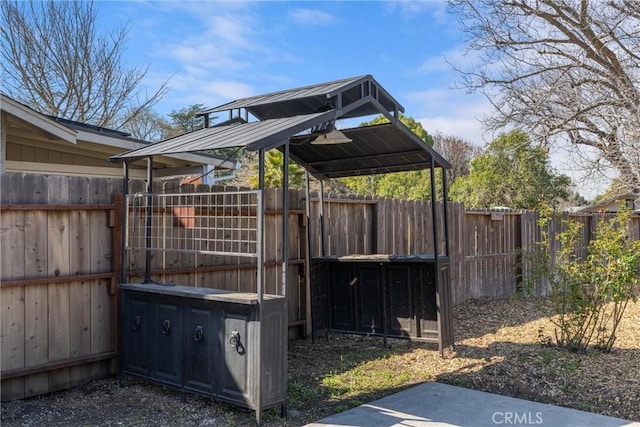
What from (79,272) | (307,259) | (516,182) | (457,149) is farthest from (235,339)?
(457,149)

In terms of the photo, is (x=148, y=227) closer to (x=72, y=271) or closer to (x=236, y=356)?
(x=72, y=271)

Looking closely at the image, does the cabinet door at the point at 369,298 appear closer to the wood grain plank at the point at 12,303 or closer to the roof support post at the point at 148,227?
the roof support post at the point at 148,227

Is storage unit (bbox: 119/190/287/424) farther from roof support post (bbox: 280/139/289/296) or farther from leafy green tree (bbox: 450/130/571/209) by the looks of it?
leafy green tree (bbox: 450/130/571/209)

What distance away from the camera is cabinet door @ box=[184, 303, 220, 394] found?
4219 millimetres

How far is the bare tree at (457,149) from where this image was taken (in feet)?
89.7

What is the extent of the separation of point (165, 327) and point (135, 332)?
42 cm

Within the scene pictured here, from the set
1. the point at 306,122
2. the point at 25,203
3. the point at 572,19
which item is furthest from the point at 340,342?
the point at 572,19

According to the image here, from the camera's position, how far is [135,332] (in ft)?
15.8

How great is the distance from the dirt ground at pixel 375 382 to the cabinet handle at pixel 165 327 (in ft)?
1.77

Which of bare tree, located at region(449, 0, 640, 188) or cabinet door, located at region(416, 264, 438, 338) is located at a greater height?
bare tree, located at region(449, 0, 640, 188)

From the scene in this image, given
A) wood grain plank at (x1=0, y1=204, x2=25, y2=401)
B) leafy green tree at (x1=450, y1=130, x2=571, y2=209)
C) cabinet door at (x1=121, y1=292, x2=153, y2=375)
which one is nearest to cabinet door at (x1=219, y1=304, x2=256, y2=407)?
cabinet door at (x1=121, y1=292, x2=153, y2=375)

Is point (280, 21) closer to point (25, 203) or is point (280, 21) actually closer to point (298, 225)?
point (298, 225)

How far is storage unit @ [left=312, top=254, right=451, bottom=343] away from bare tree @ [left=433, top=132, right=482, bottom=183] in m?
21.5

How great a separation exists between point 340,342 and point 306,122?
342 centimetres
